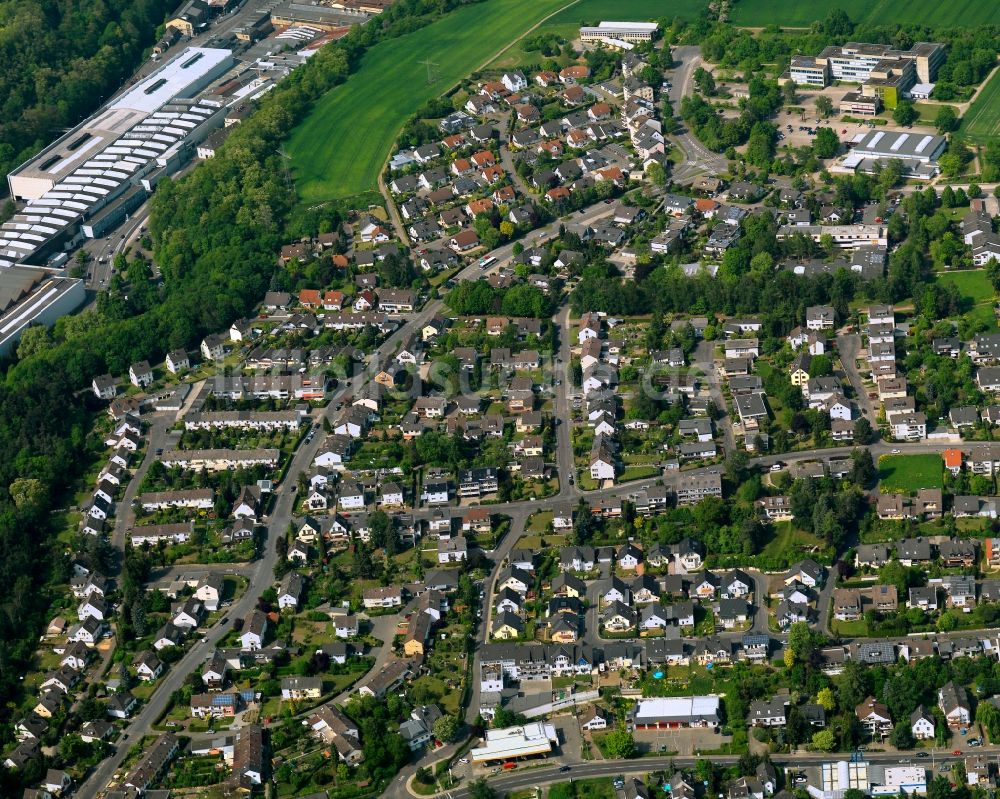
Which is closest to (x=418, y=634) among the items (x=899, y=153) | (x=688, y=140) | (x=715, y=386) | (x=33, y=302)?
(x=715, y=386)

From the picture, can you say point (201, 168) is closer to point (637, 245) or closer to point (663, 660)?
point (637, 245)

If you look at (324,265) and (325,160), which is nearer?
(324,265)

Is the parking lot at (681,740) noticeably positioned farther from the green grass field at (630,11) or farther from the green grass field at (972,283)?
the green grass field at (630,11)

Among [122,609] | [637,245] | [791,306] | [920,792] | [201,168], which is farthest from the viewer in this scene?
[201,168]

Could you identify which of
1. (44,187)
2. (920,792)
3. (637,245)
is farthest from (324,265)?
(920,792)

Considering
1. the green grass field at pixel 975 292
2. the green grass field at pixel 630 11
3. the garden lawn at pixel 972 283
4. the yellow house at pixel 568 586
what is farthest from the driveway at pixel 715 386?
the green grass field at pixel 630 11

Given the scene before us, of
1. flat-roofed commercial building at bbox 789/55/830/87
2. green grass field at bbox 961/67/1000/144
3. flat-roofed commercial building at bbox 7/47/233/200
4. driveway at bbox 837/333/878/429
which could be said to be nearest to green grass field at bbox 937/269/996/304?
driveway at bbox 837/333/878/429

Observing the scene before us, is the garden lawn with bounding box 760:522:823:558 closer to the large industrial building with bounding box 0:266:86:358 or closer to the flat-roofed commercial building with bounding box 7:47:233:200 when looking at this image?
the large industrial building with bounding box 0:266:86:358
